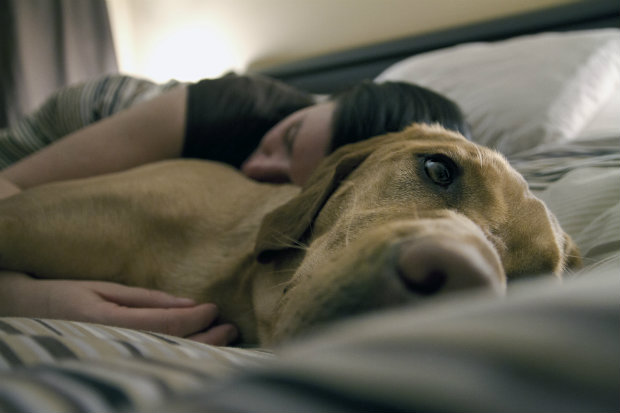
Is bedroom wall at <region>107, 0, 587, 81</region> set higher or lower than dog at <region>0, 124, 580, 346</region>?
higher

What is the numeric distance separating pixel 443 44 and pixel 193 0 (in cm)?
329

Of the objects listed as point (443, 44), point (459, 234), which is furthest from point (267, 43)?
Answer: point (459, 234)

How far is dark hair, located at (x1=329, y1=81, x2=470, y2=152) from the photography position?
1.55 meters

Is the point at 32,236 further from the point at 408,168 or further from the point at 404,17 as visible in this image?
the point at 404,17

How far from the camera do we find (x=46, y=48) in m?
4.45

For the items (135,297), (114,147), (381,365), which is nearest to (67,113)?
(114,147)

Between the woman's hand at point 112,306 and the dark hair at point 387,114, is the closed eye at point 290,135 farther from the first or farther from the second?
the woman's hand at point 112,306

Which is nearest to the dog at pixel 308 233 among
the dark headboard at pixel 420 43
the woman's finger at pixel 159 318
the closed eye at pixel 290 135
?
the woman's finger at pixel 159 318

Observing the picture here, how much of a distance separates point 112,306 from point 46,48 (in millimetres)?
4691

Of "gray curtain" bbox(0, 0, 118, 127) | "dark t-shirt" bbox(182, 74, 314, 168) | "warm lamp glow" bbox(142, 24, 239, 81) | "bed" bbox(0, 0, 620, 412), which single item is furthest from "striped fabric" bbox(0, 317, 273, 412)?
"gray curtain" bbox(0, 0, 118, 127)

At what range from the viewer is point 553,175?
4.37 feet

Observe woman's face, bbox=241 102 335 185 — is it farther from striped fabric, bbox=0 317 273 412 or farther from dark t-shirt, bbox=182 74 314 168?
striped fabric, bbox=0 317 273 412

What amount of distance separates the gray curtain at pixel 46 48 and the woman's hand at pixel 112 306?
12.8ft

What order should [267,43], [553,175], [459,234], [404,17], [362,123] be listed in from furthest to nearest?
[267,43], [404,17], [362,123], [553,175], [459,234]
